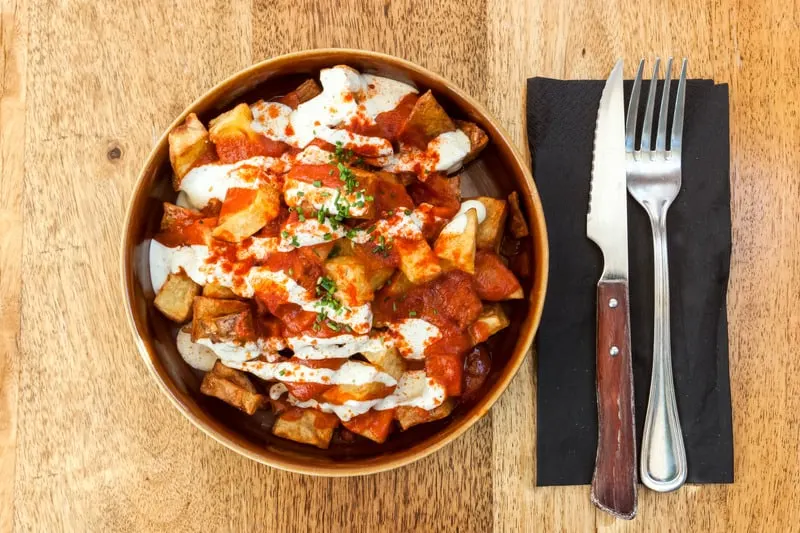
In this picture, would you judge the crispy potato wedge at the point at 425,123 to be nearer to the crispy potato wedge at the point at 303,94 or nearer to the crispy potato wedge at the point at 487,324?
the crispy potato wedge at the point at 303,94

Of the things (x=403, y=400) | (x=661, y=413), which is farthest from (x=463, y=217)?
(x=661, y=413)

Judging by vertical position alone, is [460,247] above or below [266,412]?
above

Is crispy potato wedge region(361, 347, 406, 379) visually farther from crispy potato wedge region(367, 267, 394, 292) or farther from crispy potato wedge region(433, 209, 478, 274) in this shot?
crispy potato wedge region(433, 209, 478, 274)

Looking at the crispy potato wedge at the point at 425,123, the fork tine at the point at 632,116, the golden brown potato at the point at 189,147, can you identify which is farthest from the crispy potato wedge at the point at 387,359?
the fork tine at the point at 632,116

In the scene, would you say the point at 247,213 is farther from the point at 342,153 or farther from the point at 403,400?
the point at 403,400

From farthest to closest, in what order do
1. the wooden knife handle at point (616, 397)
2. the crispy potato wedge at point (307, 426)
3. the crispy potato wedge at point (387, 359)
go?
the wooden knife handle at point (616, 397), the crispy potato wedge at point (307, 426), the crispy potato wedge at point (387, 359)

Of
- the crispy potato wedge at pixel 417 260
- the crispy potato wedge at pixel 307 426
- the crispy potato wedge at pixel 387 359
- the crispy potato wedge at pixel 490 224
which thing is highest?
the crispy potato wedge at pixel 490 224
